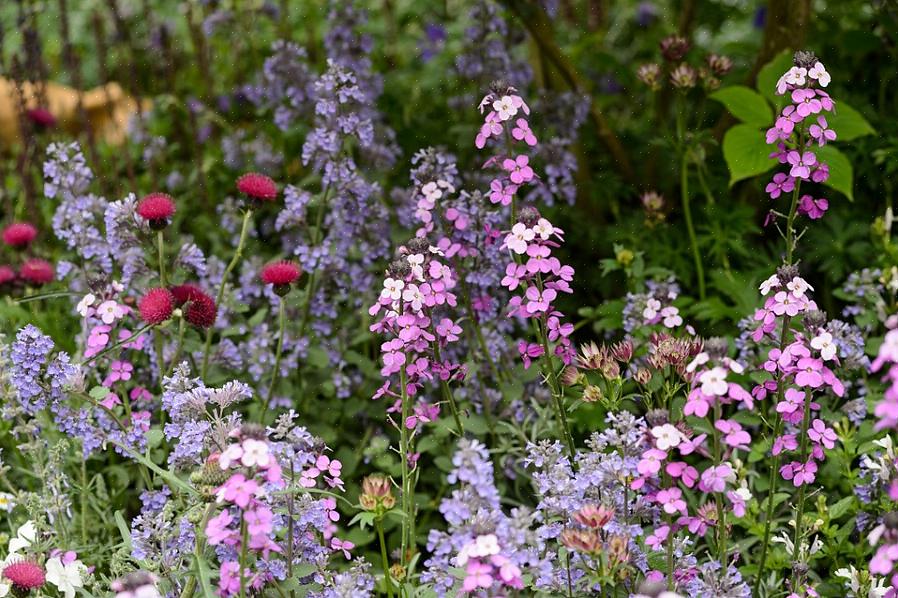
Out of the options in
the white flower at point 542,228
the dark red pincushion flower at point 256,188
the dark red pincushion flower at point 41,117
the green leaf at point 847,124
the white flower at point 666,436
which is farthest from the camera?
the dark red pincushion flower at point 41,117

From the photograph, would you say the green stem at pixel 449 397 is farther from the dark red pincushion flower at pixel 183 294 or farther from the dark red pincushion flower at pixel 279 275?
the dark red pincushion flower at pixel 183 294

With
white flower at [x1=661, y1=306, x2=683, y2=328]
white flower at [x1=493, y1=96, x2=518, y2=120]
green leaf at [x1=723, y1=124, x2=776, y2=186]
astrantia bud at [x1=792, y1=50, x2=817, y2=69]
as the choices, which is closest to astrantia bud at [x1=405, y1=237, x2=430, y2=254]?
white flower at [x1=493, y1=96, x2=518, y2=120]

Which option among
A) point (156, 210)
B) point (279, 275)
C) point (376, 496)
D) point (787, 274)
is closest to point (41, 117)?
point (156, 210)

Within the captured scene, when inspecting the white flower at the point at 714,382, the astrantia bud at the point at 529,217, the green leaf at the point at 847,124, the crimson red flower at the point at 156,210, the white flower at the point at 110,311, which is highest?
the green leaf at the point at 847,124

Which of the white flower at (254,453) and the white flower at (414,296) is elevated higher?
the white flower at (414,296)

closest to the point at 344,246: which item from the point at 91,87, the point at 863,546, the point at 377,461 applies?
the point at 377,461

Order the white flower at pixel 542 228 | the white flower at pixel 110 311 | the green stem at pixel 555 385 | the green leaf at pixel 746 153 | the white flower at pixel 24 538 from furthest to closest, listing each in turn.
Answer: the green leaf at pixel 746 153, the white flower at pixel 110 311, the white flower at pixel 24 538, the green stem at pixel 555 385, the white flower at pixel 542 228

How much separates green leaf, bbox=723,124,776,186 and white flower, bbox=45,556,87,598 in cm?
187

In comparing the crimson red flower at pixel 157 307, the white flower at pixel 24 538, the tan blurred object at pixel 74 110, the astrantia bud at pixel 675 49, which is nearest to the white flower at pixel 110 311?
the crimson red flower at pixel 157 307

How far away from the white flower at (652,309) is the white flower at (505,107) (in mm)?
643

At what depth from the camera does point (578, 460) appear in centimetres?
203

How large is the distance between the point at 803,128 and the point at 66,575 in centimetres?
173

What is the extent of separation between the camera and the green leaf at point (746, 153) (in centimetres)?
287

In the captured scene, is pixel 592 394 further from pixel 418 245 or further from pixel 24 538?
pixel 24 538
